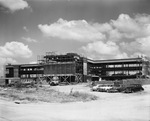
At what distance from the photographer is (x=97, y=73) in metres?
104

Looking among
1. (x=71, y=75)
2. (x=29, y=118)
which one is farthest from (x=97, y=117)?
(x=71, y=75)

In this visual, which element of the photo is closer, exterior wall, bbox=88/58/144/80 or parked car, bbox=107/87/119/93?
parked car, bbox=107/87/119/93

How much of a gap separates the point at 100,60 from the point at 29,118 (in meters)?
89.8

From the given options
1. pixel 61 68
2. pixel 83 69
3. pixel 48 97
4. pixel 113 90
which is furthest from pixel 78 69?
pixel 48 97

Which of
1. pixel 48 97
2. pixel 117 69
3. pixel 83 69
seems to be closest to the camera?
pixel 48 97

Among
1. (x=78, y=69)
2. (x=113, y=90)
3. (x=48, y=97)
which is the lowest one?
(x=113, y=90)

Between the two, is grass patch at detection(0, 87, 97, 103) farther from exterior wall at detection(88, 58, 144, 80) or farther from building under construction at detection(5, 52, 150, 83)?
exterior wall at detection(88, 58, 144, 80)

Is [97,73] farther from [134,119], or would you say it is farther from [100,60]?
[134,119]

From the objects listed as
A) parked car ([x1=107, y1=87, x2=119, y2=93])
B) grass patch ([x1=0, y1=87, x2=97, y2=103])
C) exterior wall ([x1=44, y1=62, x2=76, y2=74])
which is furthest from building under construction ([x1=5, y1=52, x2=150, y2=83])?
grass patch ([x1=0, y1=87, x2=97, y2=103])

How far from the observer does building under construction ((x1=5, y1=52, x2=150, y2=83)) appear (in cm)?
9025

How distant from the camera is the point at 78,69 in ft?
301

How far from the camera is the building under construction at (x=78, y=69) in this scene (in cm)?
9025

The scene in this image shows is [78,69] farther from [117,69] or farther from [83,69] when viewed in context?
[117,69]

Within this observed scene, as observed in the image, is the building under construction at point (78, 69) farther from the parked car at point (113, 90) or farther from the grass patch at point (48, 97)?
the grass patch at point (48, 97)
